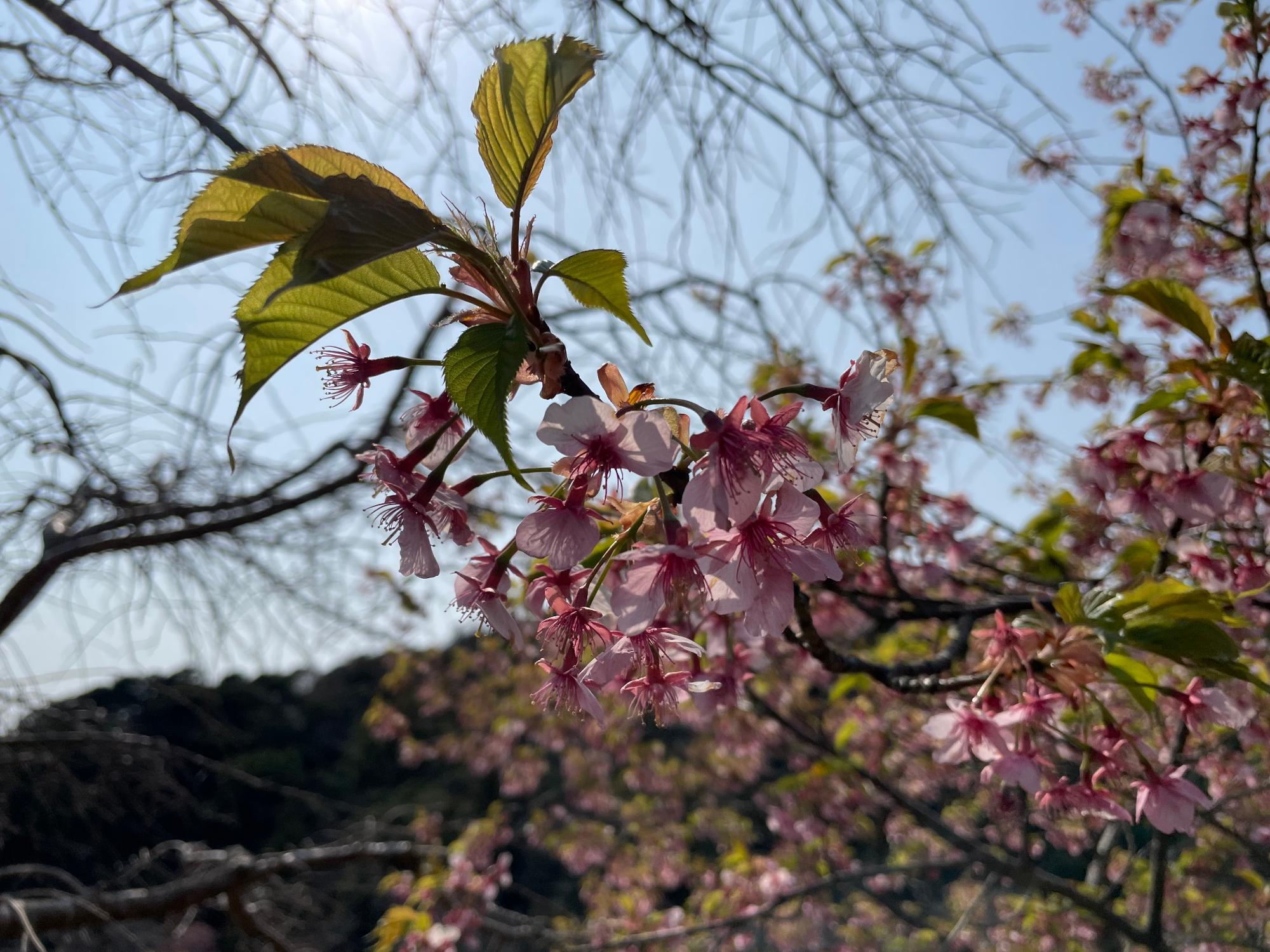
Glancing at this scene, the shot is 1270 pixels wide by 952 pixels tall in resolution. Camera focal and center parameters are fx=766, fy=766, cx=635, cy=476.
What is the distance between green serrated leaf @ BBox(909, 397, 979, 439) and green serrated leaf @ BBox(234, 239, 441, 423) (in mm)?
1333

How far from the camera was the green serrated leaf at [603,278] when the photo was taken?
708 millimetres

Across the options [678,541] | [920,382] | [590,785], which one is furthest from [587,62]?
[590,785]

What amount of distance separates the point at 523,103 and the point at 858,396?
1.36ft

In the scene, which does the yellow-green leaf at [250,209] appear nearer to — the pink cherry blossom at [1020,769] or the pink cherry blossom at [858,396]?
the pink cherry blossom at [858,396]

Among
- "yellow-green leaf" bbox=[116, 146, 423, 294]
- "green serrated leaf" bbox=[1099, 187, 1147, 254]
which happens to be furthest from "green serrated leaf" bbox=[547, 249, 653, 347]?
"green serrated leaf" bbox=[1099, 187, 1147, 254]

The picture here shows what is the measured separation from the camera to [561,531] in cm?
75

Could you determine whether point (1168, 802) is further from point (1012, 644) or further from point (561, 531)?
point (561, 531)

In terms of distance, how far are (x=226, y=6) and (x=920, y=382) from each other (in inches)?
84.2

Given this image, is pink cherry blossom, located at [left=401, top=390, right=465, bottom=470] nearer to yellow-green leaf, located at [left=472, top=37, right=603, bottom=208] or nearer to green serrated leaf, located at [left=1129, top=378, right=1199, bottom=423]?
yellow-green leaf, located at [left=472, top=37, right=603, bottom=208]

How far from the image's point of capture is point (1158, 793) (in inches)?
44.8

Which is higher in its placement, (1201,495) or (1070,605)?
(1201,495)

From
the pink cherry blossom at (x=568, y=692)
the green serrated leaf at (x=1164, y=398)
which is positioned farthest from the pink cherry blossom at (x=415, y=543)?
the green serrated leaf at (x=1164, y=398)

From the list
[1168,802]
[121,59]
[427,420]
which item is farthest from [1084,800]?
[121,59]

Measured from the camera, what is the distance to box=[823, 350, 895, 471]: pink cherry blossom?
29.0 inches
